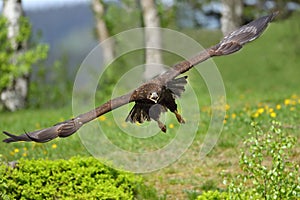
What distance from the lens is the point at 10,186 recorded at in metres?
6.57

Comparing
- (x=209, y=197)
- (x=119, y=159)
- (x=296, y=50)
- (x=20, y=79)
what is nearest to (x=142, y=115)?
(x=209, y=197)

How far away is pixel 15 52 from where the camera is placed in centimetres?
1555

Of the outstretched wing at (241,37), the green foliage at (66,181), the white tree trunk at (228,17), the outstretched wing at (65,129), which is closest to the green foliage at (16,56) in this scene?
the white tree trunk at (228,17)

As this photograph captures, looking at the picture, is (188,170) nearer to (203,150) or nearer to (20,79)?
(203,150)

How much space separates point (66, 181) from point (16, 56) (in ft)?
30.1

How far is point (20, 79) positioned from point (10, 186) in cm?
933

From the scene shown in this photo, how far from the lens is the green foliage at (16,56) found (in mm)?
14984

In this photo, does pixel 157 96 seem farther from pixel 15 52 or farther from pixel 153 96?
pixel 15 52

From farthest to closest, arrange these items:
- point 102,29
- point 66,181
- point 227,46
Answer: point 102,29 < point 66,181 < point 227,46

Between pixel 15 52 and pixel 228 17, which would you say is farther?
pixel 228 17

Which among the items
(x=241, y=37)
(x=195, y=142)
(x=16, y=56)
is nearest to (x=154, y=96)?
(x=241, y=37)

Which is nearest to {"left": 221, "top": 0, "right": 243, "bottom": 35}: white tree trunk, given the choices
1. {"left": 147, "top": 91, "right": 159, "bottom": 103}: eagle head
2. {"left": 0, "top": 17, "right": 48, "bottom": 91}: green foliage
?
{"left": 0, "top": 17, "right": 48, "bottom": 91}: green foliage

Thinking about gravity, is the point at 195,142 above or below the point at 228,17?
below

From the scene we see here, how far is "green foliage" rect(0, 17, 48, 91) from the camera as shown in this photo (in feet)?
49.2
